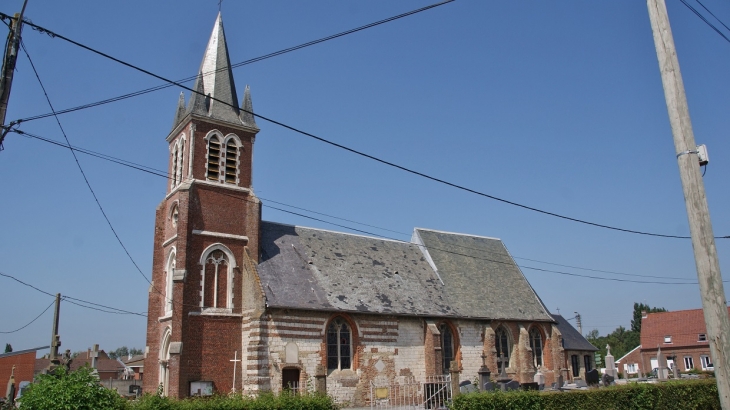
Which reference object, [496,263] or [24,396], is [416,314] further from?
[24,396]

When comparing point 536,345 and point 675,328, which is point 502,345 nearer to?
point 536,345

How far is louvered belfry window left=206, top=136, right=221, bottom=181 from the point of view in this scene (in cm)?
2836

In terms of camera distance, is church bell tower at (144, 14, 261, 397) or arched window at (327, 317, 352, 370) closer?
church bell tower at (144, 14, 261, 397)

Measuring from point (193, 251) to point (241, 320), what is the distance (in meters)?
3.67

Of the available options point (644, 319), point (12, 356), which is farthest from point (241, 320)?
point (644, 319)

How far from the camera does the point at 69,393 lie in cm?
1291

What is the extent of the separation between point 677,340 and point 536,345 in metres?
31.5

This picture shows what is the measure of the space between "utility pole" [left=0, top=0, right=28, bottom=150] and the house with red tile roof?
5763 centimetres

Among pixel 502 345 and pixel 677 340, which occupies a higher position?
pixel 677 340

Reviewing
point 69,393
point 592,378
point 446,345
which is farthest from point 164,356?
point 592,378

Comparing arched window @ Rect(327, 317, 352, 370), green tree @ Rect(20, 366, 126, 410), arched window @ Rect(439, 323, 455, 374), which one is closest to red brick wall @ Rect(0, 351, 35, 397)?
arched window @ Rect(327, 317, 352, 370)

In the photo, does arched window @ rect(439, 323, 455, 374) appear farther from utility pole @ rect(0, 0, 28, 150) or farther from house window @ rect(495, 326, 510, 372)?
utility pole @ rect(0, 0, 28, 150)

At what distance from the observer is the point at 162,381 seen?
88.1 ft

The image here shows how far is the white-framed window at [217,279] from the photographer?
2638 cm
